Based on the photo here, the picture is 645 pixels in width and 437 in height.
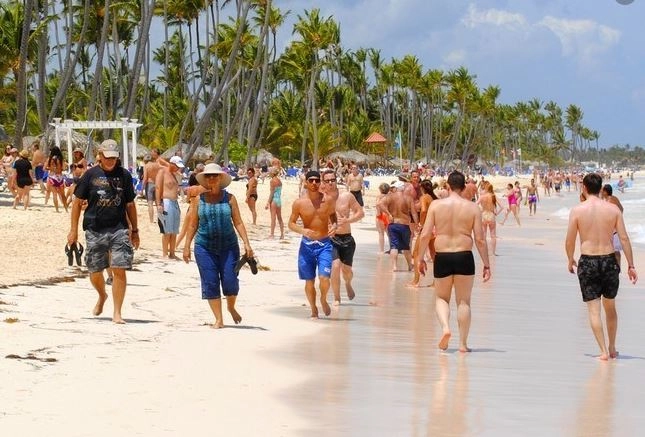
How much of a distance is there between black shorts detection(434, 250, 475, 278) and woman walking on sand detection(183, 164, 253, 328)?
171 cm

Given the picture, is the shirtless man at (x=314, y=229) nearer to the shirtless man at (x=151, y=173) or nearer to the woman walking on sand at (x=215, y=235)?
the woman walking on sand at (x=215, y=235)

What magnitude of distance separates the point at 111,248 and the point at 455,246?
2837 mm

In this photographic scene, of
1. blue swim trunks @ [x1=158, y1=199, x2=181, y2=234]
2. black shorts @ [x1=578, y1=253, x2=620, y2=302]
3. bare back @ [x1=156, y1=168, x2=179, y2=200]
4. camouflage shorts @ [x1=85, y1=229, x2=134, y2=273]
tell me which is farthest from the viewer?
blue swim trunks @ [x1=158, y1=199, x2=181, y2=234]

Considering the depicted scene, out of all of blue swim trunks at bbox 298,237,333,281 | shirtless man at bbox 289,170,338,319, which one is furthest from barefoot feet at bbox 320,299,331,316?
blue swim trunks at bbox 298,237,333,281

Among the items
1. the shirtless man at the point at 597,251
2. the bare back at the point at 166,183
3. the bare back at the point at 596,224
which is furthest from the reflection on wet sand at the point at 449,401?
the bare back at the point at 166,183

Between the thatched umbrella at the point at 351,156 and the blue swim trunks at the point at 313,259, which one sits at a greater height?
the thatched umbrella at the point at 351,156

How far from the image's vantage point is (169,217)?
55.6 feet

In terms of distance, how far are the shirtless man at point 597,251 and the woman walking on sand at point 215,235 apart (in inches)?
108

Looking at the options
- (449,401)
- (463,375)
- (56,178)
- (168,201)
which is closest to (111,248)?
(463,375)

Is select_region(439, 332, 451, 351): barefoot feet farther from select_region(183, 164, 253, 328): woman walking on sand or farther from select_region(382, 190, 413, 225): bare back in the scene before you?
select_region(382, 190, 413, 225): bare back

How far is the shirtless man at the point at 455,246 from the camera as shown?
929 centimetres

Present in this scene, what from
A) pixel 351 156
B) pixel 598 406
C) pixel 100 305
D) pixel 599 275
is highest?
pixel 351 156

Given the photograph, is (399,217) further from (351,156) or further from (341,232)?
(351,156)

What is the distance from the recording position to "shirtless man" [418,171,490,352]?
9.29 metres
